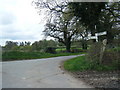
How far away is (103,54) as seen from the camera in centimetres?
705

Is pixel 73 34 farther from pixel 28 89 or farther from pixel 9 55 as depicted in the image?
pixel 28 89

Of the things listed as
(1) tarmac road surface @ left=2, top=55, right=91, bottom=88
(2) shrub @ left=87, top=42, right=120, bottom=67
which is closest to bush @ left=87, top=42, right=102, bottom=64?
(2) shrub @ left=87, top=42, right=120, bottom=67

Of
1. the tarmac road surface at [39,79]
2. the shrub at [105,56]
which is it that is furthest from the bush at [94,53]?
the tarmac road surface at [39,79]

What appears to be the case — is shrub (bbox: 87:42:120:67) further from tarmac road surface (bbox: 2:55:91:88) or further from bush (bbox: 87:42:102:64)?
tarmac road surface (bbox: 2:55:91:88)

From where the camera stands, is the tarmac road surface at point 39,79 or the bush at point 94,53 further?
the bush at point 94,53

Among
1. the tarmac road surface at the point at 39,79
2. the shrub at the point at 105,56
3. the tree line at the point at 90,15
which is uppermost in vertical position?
the tree line at the point at 90,15

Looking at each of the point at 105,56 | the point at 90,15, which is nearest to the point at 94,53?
the point at 105,56

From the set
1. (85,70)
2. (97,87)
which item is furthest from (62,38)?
(97,87)

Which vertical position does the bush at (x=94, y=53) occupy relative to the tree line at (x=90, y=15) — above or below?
below

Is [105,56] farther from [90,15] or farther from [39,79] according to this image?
[39,79]

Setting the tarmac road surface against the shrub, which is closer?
the tarmac road surface

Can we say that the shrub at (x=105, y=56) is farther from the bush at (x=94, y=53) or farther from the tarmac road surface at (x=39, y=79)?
the tarmac road surface at (x=39, y=79)

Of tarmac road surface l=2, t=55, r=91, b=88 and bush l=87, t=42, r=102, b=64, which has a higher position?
bush l=87, t=42, r=102, b=64

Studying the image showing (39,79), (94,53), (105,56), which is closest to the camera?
(39,79)
